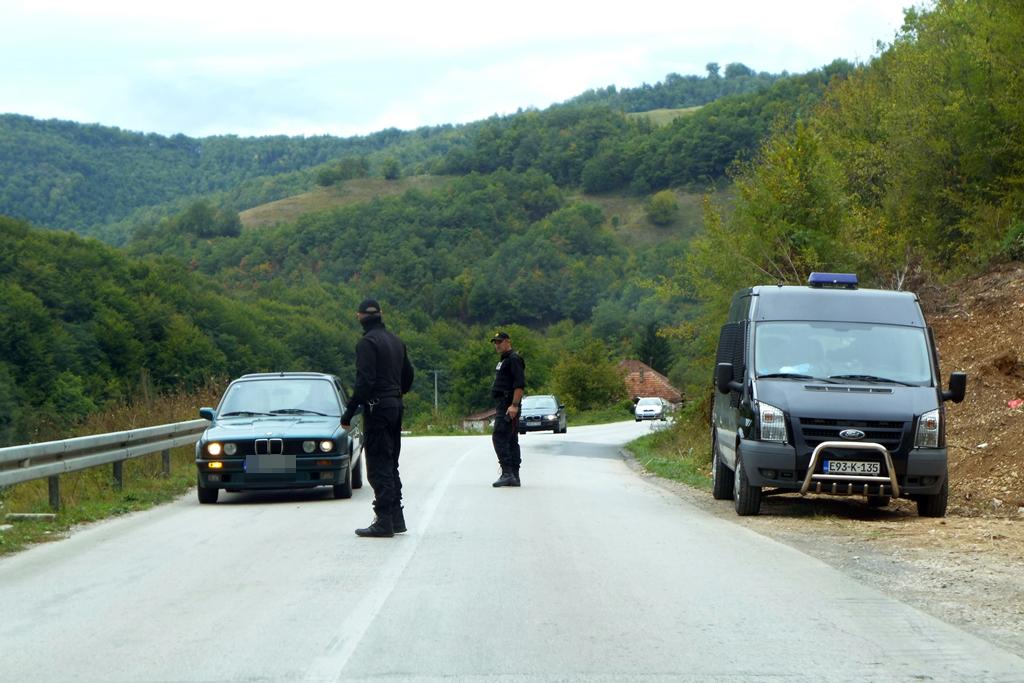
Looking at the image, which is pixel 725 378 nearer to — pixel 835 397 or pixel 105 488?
pixel 835 397

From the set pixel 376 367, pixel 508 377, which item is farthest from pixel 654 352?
pixel 376 367

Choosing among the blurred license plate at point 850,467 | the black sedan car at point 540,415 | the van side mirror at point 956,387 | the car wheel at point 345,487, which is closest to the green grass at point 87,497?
the car wheel at point 345,487

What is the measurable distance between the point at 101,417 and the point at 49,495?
710 cm

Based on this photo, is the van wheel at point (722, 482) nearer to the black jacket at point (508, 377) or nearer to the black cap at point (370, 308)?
the black jacket at point (508, 377)

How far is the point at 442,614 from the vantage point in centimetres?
705

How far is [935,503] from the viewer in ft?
40.1

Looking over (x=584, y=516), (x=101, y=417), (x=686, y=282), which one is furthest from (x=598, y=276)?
(x=584, y=516)

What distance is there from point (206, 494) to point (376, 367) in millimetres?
4695

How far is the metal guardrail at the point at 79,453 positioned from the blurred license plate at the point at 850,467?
785 cm

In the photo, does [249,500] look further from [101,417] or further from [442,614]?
[442,614]

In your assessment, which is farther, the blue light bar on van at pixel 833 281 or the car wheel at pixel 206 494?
the car wheel at pixel 206 494

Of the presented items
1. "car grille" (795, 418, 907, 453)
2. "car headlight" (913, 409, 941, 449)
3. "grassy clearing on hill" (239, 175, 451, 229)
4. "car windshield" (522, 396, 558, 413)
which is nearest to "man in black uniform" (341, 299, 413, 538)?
"car grille" (795, 418, 907, 453)

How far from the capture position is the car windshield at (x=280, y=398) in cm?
1531

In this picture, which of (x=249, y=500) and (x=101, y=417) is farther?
(x=101, y=417)
